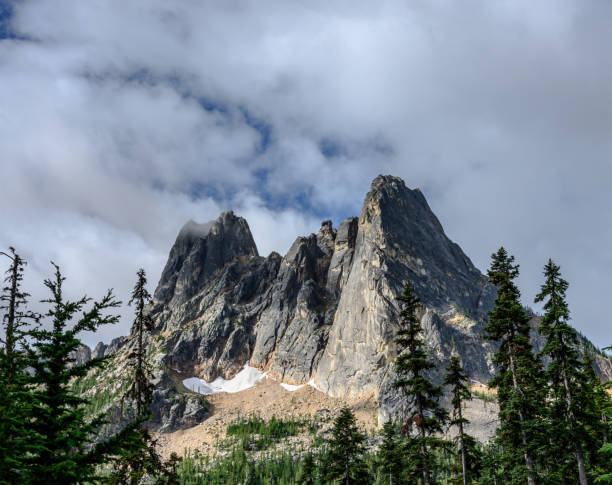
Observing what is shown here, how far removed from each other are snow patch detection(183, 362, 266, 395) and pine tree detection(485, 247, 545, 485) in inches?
6693

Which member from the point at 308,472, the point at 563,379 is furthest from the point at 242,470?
the point at 563,379

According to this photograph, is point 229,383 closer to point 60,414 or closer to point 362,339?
point 362,339

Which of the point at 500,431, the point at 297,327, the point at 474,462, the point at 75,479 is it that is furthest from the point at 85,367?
the point at 297,327

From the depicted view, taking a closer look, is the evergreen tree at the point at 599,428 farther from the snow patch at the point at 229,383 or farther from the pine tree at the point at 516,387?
the snow patch at the point at 229,383

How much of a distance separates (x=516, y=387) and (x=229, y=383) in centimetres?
17961

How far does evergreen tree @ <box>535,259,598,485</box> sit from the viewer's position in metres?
22.5

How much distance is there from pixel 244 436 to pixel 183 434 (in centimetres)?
3376

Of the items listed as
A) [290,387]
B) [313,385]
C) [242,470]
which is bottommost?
[242,470]

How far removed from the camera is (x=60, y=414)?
41.1 ft

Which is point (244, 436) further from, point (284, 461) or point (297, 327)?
point (297, 327)

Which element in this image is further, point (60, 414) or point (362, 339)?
point (362, 339)

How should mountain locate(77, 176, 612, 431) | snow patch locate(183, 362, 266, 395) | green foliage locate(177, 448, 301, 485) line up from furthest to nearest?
snow patch locate(183, 362, 266, 395) < mountain locate(77, 176, 612, 431) < green foliage locate(177, 448, 301, 485)

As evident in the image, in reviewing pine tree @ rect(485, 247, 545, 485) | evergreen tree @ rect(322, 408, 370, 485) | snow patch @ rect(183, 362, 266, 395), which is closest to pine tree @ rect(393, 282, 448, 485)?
pine tree @ rect(485, 247, 545, 485)

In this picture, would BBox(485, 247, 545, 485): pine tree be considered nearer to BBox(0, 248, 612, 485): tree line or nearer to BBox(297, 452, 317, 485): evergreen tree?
BBox(0, 248, 612, 485): tree line
